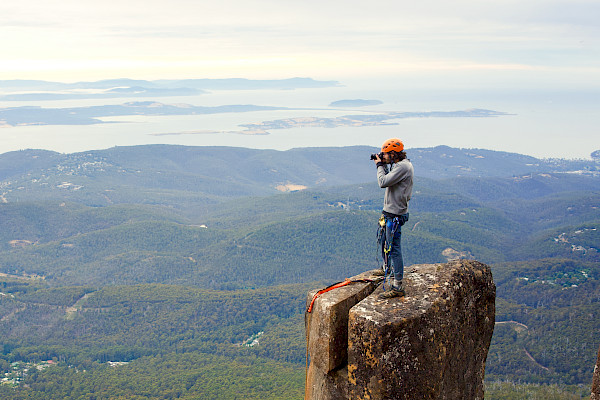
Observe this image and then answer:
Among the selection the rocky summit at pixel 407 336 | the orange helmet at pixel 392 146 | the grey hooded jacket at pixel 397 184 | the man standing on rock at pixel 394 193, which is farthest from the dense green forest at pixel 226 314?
the orange helmet at pixel 392 146

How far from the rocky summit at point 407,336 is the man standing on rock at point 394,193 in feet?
2.98

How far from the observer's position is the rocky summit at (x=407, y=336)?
13.0 m

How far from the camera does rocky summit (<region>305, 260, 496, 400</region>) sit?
1301 centimetres

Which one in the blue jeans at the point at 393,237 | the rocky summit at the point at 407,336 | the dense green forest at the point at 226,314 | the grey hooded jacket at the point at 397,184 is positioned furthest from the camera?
the dense green forest at the point at 226,314

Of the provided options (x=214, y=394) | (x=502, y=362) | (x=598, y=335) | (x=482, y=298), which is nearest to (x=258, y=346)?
(x=214, y=394)

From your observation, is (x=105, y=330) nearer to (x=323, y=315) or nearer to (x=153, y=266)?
(x=153, y=266)

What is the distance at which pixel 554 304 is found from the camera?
124 meters

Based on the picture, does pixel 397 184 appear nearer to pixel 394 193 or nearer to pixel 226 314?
pixel 394 193

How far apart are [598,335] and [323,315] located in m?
99.2

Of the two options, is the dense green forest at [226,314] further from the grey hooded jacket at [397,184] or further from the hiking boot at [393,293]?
the grey hooded jacket at [397,184]

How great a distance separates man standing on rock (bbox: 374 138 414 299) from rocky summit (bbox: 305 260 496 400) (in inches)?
35.7

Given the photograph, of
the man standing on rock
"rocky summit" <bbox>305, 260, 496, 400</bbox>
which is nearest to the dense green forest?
"rocky summit" <bbox>305, 260, 496, 400</bbox>

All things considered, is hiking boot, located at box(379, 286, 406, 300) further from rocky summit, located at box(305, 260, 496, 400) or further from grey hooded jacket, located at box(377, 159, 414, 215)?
grey hooded jacket, located at box(377, 159, 414, 215)

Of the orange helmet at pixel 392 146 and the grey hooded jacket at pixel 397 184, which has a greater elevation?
the orange helmet at pixel 392 146
